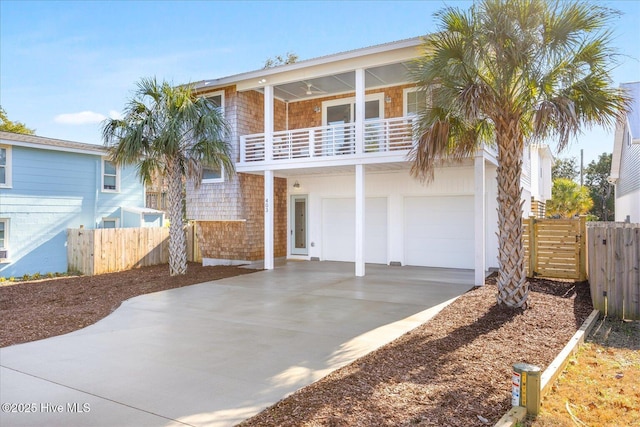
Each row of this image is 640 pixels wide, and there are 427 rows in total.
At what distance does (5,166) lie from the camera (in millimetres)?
14250

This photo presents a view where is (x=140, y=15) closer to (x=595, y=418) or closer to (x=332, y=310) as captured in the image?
(x=332, y=310)

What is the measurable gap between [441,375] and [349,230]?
10896 mm

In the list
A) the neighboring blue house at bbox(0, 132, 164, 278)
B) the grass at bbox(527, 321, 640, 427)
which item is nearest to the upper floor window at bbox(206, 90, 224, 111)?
the neighboring blue house at bbox(0, 132, 164, 278)

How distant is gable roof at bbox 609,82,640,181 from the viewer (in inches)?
457

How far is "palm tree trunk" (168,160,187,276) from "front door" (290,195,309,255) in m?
4.95

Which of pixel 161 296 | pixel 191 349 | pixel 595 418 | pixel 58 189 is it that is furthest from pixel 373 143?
pixel 58 189

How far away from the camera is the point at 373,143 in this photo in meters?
12.5

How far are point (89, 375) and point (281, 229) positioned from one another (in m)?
11.6

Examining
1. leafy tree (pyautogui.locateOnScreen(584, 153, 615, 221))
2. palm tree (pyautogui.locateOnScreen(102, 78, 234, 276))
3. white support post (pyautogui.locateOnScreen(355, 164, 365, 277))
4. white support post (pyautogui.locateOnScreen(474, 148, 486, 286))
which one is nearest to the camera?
white support post (pyautogui.locateOnScreen(474, 148, 486, 286))

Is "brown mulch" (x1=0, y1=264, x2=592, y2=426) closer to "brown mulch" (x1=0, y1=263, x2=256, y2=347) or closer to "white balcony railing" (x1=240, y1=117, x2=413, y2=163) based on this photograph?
"brown mulch" (x1=0, y1=263, x2=256, y2=347)

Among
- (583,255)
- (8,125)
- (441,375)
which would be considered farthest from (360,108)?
(8,125)

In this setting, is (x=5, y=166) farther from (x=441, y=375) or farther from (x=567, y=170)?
(x=567, y=170)

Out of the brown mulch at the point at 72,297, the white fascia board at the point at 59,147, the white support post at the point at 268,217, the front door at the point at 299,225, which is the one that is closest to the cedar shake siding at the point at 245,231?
the front door at the point at 299,225

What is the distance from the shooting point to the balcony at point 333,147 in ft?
37.8
